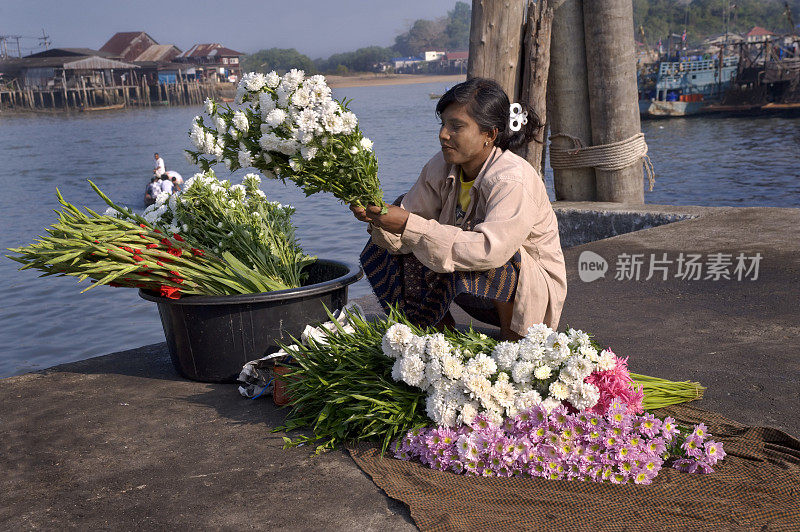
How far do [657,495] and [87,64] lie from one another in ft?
236

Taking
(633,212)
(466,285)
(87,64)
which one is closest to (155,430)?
(466,285)

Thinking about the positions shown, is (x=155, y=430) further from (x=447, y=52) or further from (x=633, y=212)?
(x=447, y=52)

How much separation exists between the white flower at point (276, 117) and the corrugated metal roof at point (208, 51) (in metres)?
80.9

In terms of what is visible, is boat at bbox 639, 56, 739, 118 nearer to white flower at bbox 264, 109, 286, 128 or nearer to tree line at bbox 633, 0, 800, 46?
white flower at bbox 264, 109, 286, 128

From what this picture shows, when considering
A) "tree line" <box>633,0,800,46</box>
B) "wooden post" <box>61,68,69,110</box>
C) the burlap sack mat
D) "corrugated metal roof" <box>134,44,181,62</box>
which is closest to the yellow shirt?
the burlap sack mat

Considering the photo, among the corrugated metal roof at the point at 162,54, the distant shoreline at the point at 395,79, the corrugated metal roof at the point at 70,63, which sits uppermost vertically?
the corrugated metal roof at the point at 162,54

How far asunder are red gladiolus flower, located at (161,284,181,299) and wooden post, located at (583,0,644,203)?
12.3 ft

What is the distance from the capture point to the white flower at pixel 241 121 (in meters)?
3.23

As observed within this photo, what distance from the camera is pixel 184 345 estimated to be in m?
3.40

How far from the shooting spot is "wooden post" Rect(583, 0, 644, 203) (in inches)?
226

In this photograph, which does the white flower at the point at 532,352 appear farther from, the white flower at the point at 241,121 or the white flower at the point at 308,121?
the white flower at the point at 241,121

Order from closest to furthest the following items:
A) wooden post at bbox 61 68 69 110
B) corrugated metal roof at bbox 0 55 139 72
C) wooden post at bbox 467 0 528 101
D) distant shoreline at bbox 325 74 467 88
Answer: wooden post at bbox 467 0 528 101, wooden post at bbox 61 68 69 110, corrugated metal roof at bbox 0 55 139 72, distant shoreline at bbox 325 74 467 88

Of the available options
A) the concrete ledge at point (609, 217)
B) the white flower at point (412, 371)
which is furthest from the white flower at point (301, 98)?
the concrete ledge at point (609, 217)

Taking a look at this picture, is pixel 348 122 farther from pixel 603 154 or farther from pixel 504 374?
pixel 603 154
